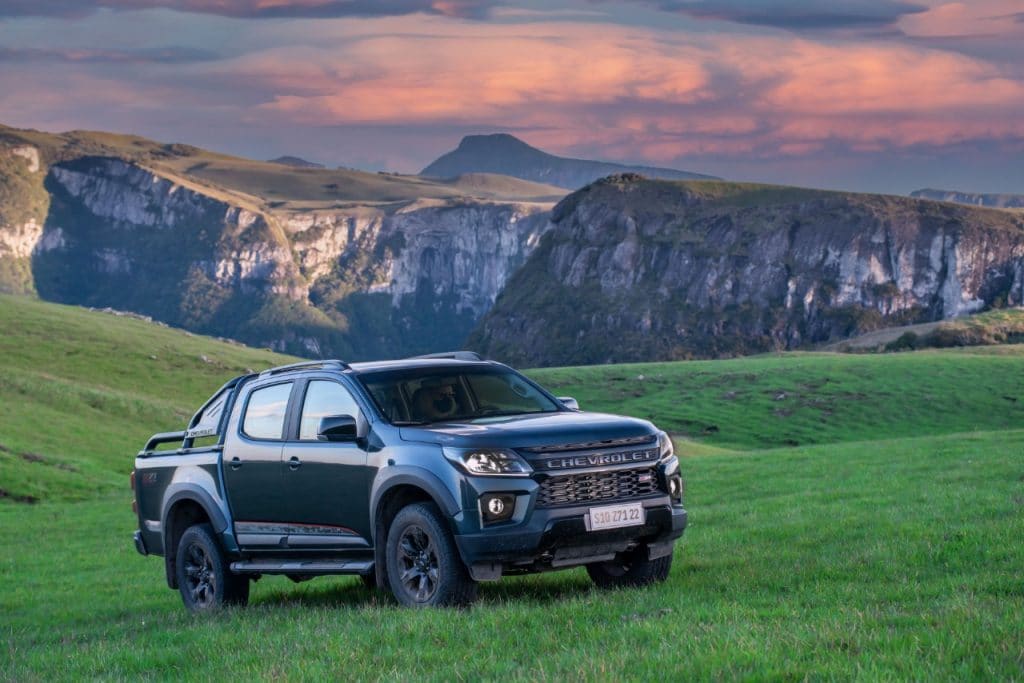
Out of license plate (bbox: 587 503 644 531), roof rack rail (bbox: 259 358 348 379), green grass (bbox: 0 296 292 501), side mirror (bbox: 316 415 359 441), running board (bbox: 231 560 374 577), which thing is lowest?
green grass (bbox: 0 296 292 501)

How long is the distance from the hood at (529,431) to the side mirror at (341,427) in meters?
0.53

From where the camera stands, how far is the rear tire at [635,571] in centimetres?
1242

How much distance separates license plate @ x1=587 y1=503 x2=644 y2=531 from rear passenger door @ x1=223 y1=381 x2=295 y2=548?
11.8 ft

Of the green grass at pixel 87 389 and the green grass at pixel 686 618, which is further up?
the green grass at pixel 686 618

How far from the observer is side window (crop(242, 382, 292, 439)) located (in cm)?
1350

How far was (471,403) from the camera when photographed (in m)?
13.1

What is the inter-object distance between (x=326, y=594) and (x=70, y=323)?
99.6 metres

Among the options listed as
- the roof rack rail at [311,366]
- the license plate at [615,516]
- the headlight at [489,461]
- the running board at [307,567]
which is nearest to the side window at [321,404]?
the roof rack rail at [311,366]

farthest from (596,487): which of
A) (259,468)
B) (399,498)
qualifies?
(259,468)

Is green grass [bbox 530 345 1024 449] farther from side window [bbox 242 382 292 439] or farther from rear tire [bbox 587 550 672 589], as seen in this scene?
rear tire [bbox 587 550 672 589]

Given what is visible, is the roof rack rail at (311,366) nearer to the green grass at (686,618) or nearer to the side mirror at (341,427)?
the side mirror at (341,427)

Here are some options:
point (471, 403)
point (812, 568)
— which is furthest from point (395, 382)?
point (812, 568)

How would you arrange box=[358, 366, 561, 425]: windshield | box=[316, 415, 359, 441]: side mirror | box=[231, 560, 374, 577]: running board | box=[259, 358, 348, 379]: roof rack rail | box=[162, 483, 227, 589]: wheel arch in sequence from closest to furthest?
1. box=[316, 415, 359, 441]: side mirror
2. box=[231, 560, 374, 577]: running board
3. box=[358, 366, 561, 425]: windshield
4. box=[259, 358, 348, 379]: roof rack rail
5. box=[162, 483, 227, 589]: wheel arch

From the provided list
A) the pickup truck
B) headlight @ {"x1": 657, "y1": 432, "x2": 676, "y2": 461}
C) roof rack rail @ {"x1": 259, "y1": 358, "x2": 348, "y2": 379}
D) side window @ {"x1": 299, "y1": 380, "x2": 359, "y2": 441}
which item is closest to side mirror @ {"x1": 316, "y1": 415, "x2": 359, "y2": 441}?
the pickup truck
